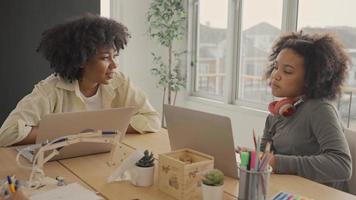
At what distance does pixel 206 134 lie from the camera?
1220 millimetres

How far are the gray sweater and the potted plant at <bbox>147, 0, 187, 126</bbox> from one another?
2.65 metres

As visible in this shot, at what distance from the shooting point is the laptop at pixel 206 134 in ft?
3.85

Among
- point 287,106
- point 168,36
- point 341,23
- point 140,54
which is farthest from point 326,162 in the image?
point 140,54

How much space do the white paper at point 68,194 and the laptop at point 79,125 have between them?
220 millimetres

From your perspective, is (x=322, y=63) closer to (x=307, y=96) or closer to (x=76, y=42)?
(x=307, y=96)

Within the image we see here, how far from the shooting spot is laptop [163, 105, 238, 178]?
3.85 feet

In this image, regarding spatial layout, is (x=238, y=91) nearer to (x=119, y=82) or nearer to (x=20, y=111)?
(x=119, y=82)

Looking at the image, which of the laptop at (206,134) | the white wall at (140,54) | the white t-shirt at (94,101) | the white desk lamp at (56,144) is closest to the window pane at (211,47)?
the white wall at (140,54)

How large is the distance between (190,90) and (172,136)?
10.4ft

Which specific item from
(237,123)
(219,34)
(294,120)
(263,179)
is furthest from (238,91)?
(263,179)

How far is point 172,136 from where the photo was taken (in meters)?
1.40

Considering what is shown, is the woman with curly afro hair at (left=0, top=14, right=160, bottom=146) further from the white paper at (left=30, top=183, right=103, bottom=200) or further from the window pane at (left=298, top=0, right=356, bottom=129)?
the window pane at (left=298, top=0, right=356, bottom=129)

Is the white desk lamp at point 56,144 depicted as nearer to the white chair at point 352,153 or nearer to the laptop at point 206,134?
the laptop at point 206,134

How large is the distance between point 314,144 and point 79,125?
0.92 m
